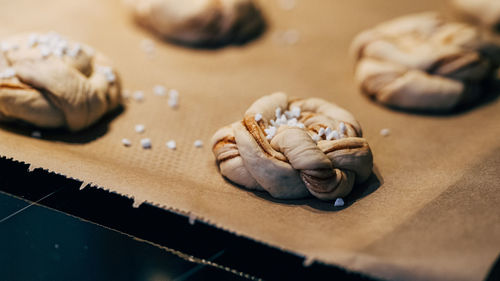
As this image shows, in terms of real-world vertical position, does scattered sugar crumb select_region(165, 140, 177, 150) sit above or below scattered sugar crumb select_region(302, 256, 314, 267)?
above

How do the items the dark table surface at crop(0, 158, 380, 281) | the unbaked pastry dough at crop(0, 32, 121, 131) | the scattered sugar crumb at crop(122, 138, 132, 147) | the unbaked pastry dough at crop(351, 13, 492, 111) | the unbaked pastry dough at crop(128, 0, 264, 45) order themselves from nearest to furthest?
the dark table surface at crop(0, 158, 380, 281) → the unbaked pastry dough at crop(0, 32, 121, 131) → the scattered sugar crumb at crop(122, 138, 132, 147) → the unbaked pastry dough at crop(351, 13, 492, 111) → the unbaked pastry dough at crop(128, 0, 264, 45)

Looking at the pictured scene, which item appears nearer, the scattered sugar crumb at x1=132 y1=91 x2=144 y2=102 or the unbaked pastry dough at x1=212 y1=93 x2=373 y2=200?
the unbaked pastry dough at x1=212 y1=93 x2=373 y2=200

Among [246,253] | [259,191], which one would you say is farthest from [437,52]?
[246,253]

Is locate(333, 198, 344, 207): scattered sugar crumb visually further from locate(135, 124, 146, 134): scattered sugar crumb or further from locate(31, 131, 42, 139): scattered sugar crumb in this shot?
locate(31, 131, 42, 139): scattered sugar crumb

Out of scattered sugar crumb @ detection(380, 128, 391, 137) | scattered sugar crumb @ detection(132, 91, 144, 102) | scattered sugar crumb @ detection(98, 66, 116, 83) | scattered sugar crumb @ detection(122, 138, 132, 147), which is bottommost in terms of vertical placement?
scattered sugar crumb @ detection(380, 128, 391, 137)

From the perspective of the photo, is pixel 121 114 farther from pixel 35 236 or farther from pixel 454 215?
pixel 454 215

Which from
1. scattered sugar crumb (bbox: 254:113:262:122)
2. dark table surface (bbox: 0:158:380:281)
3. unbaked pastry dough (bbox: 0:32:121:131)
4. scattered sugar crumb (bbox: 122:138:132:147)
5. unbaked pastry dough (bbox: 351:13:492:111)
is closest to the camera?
dark table surface (bbox: 0:158:380:281)

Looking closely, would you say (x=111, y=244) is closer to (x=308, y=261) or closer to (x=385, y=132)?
(x=308, y=261)

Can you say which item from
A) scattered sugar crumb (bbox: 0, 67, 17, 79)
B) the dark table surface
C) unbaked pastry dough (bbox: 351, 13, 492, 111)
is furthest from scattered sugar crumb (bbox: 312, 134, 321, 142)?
scattered sugar crumb (bbox: 0, 67, 17, 79)
